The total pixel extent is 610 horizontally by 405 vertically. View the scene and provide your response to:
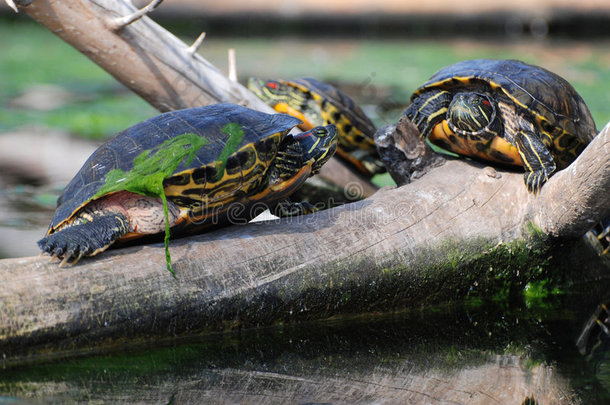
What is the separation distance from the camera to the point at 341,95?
4559 millimetres

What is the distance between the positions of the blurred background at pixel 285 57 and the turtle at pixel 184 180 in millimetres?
1122

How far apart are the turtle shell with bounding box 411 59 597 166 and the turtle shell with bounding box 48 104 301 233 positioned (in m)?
0.99

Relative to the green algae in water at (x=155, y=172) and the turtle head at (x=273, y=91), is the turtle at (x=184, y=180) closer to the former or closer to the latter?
the green algae in water at (x=155, y=172)

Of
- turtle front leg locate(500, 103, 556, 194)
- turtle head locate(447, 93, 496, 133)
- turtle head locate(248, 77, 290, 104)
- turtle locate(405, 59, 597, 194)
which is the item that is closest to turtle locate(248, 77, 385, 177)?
turtle head locate(248, 77, 290, 104)

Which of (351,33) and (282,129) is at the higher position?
(282,129)

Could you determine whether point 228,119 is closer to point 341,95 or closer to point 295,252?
point 295,252

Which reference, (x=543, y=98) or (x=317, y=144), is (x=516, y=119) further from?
(x=317, y=144)

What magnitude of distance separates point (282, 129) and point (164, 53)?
1.16 meters

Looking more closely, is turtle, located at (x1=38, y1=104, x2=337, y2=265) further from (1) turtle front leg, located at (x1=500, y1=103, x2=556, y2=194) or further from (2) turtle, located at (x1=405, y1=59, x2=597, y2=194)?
(1) turtle front leg, located at (x1=500, y1=103, x2=556, y2=194)

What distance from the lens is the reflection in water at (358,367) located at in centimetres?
217

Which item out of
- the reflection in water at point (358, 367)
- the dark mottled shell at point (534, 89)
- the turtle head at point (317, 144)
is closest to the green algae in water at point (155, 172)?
the reflection in water at point (358, 367)

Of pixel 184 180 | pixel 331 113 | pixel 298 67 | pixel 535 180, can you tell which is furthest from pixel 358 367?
pixel 298 67

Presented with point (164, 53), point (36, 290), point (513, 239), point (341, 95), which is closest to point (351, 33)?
point (341, 95)

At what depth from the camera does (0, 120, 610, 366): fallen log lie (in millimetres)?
2361
